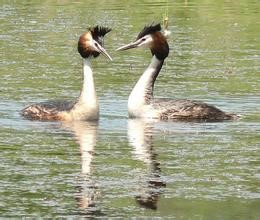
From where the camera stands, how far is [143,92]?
17.5 m

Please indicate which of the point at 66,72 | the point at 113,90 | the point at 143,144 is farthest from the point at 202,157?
the point at 66,72

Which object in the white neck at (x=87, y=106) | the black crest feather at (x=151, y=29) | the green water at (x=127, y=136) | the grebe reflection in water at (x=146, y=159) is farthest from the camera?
the black crest feather at (x=151, y=29)

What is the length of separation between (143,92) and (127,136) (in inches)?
89.1

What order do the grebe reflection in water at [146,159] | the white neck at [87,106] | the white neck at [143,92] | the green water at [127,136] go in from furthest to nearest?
1. the white neck at [143,92]
2. the white neck at [87,106]
3. the grebe reflection in water at [146,159]
4. the green water at [127,136]

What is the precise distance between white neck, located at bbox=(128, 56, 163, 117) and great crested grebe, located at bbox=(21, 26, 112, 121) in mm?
671

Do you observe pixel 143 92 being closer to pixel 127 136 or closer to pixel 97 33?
pixel 97 33

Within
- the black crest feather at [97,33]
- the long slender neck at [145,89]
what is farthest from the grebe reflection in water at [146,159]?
the black crest feather at [97,33]

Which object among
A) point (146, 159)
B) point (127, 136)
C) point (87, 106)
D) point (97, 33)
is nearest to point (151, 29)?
point (97, 33)

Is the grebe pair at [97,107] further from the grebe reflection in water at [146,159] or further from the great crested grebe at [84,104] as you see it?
the grebe reflection in water at [146,159]

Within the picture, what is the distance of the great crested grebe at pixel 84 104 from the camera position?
54.9ft

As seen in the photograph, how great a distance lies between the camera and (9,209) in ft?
36.0

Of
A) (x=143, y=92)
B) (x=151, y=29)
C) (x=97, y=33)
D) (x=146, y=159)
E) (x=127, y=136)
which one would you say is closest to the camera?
(x=146, y=159)

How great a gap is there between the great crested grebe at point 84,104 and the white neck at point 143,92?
2.20ft

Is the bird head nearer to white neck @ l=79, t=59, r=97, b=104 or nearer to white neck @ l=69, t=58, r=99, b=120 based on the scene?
white neck @ l=79, t=59, r=97, b=104
